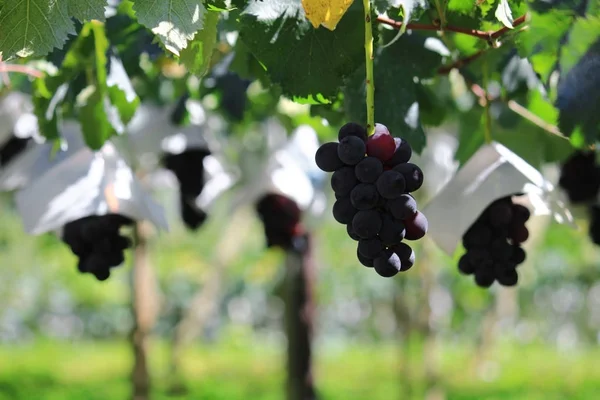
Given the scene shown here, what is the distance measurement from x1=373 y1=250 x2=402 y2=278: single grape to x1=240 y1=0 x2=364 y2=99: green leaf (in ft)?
0.92

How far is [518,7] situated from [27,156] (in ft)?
4.06

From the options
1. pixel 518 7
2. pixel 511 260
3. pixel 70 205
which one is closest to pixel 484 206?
pixel 511 260

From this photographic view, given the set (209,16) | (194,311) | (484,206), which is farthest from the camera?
(194,311)

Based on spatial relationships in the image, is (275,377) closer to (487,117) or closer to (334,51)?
(487,117)

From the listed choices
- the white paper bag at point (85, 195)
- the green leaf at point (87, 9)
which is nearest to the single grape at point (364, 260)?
the green leaf at point (87, 9)

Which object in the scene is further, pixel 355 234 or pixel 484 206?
pixel 484 206

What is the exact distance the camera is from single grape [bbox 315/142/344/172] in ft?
3.16

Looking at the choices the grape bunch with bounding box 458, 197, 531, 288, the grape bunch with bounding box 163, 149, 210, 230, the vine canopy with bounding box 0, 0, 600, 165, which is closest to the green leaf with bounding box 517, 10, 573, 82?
the vine canopy with bounding box 0, 0, 600, 165

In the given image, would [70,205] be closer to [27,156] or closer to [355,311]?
[27,156]

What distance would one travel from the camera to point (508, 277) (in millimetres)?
1315

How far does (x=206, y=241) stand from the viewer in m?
11.5

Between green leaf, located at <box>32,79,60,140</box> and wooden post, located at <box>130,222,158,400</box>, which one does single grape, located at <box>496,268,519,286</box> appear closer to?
green leaf, located at <box>32,79,60,140</box>

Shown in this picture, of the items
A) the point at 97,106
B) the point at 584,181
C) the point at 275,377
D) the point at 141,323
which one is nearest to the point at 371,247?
the point at 97,106

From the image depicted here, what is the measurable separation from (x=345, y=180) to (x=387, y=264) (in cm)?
11
